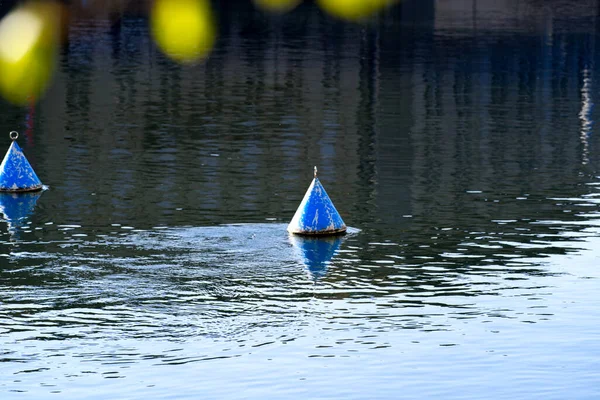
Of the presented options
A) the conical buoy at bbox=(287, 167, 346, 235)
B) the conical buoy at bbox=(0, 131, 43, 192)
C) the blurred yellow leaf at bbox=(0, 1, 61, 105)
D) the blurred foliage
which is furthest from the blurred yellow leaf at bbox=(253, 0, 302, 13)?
the conical buoy at bbox=(287, 167, 346, 235)

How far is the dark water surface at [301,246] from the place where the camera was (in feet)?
55.9

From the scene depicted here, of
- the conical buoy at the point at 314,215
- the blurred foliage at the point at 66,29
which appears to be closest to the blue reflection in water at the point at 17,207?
the conical buoy at the point at 314,215

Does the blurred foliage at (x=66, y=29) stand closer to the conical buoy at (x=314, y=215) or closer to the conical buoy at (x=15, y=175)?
the conical buoy at (x=15, y=175)

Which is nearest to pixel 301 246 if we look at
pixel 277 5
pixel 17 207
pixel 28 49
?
pixel 17 207

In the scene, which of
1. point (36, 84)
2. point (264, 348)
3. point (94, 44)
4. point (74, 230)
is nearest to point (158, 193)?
point (74, 230)

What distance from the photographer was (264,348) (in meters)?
17.9

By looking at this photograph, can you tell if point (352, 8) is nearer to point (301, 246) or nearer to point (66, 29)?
point (66, 29)

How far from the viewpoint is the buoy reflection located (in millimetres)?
23234

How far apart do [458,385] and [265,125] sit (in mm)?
30261

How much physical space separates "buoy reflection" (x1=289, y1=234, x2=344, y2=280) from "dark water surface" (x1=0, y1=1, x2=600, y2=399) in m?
0.09

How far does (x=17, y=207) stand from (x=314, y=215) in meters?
6.98

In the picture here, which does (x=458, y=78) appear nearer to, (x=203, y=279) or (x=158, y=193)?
(x=158, y=193)

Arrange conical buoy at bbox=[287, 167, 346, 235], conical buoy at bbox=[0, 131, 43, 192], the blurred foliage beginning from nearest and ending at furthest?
conical buoy at bbox=[287, 167, 346, 235]
conical buoy at bbox=[0, 131, 43, 192]
the blurred foliage

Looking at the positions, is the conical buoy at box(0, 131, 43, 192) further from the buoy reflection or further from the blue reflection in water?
the buoy reflection
